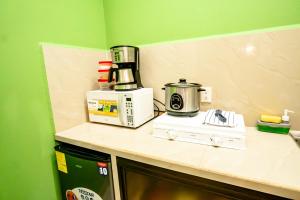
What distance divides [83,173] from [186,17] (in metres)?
1.11

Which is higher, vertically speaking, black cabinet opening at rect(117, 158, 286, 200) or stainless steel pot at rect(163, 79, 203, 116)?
stainless steel pot at rect(163, 79, 203, 116)

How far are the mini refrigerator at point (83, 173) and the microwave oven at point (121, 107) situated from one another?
0.24 m

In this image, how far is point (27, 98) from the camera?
879mm

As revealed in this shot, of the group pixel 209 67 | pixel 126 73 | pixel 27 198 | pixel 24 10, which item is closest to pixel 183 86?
pixel 209 67

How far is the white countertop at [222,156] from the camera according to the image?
53 centimetres

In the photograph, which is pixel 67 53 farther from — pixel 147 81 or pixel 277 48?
pixel 277 48

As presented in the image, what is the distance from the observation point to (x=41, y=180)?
950mm

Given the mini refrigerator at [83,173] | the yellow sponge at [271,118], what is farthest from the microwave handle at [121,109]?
the yellow sponge at [271,118]

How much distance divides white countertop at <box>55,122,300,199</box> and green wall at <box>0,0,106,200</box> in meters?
0.15

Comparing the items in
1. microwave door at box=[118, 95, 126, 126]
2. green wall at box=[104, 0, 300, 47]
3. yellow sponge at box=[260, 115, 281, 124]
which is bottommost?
yellow sponge at box=[260, 115, 281, 124]

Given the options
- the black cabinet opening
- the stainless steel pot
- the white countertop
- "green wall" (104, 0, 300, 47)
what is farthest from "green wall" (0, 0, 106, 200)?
the stainless steel pot

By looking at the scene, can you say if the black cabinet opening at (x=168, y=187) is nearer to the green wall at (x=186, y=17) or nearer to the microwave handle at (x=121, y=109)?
the microwave handle at (x=121, y=109)

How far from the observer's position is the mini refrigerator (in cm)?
83

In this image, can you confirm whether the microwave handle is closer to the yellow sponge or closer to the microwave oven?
the microwave oven
